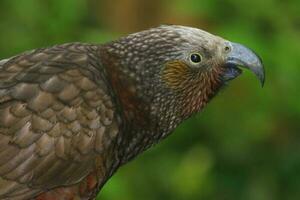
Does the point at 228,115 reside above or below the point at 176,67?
below

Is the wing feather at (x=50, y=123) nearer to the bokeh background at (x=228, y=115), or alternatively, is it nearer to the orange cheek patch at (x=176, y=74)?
the orange cheek patch at (x=176, y=74)

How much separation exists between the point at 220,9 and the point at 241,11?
15cm

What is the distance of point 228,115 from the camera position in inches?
317

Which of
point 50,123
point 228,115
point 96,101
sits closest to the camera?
point 50,123

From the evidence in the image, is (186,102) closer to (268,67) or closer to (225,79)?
(225,79)

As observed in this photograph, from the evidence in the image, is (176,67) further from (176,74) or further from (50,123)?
(50,123)

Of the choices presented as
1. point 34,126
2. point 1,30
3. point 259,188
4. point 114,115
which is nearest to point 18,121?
point 34,126

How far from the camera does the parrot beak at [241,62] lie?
5.33 meters

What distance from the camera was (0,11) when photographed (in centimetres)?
767

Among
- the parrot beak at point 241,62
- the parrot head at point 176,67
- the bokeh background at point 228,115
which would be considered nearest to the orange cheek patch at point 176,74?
the parrot head at point 176,67

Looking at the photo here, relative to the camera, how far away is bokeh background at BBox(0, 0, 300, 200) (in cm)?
752

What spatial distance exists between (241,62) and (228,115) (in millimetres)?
2701

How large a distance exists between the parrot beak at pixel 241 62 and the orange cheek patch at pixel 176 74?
20 cm

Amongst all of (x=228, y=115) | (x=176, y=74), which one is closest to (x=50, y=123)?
(x=176, y=74)
